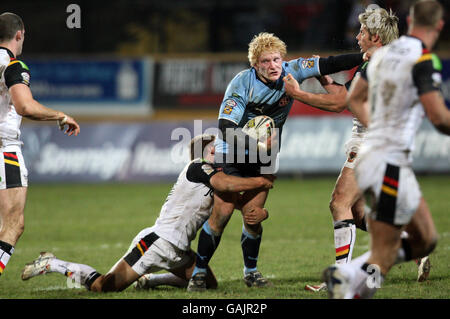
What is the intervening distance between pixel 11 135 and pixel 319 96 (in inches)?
107

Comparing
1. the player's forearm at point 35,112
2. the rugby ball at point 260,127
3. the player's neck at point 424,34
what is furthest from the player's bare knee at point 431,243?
the player's forearm at point 35,112

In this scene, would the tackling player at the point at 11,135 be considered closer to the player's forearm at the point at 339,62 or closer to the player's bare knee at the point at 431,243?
the player's forearm at the point at 339,62

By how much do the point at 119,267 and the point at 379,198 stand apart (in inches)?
99.2

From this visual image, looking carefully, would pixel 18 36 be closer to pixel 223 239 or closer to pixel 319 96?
pixel 319 96

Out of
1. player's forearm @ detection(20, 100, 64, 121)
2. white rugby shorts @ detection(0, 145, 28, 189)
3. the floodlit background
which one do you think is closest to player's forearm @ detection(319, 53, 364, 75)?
player's forearm @ detection(20, 100, 64, 121)

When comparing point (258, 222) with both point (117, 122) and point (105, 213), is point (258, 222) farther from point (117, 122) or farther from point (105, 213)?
point (117, 122)

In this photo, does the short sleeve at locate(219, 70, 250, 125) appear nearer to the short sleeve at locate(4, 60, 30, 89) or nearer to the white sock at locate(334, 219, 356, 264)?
the white sock at locate(334, 219, 356, 264)

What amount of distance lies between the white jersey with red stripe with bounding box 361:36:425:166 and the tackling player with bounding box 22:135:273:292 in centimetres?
162

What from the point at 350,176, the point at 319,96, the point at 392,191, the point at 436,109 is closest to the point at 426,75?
the point at 436,109

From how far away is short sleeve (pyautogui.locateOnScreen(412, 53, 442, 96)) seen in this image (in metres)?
4.61

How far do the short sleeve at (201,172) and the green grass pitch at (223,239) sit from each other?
101cm

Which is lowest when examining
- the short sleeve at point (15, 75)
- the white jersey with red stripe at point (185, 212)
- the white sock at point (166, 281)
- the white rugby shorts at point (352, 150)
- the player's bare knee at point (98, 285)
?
the white sock at point (166, 281)

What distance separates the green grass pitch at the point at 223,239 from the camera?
6484 mm
